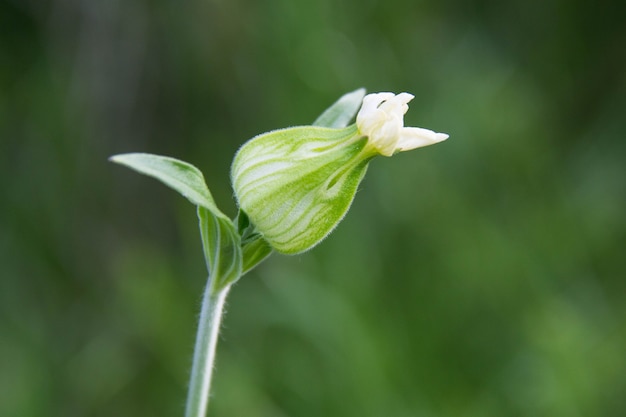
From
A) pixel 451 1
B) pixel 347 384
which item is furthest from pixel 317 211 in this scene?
pixel 451 1

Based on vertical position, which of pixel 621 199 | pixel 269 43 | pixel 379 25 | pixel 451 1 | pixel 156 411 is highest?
pixel 451 1

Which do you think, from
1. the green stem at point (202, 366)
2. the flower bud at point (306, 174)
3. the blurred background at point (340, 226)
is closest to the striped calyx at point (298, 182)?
the flower bud at point (306, 174)

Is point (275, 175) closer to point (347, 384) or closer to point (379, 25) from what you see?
point (347, 384)

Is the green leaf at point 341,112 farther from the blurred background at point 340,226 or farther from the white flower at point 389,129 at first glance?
the blurred background at point 340,226

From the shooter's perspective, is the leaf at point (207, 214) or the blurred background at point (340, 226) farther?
the blurred background at point (340, 226)

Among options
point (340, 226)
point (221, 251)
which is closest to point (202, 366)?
point (221, 251)

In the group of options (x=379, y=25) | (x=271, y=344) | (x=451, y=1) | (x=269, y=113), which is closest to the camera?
(x=271, y=344)
